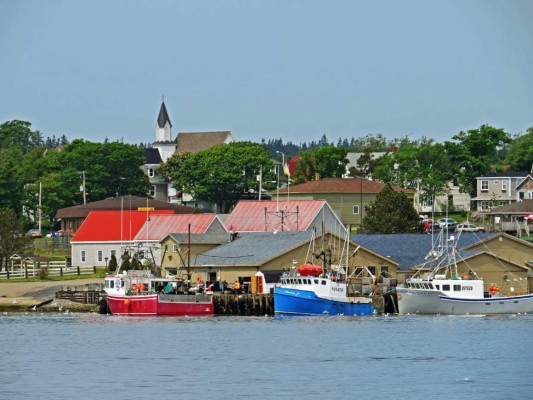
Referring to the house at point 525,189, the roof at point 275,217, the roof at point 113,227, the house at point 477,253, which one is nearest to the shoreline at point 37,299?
the roof at point 275,217

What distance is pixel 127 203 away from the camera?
6713 inches

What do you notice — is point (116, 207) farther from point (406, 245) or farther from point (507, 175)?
point (406, 245)

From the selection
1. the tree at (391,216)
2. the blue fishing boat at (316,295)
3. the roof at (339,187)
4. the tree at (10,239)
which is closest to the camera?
the blue fishing boat at (316,295)

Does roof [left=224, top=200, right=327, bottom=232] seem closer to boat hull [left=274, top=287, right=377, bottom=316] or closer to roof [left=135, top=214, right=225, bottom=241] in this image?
roof [left=135, top=214, right=225, bottom=241]

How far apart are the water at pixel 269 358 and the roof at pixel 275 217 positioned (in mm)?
31133

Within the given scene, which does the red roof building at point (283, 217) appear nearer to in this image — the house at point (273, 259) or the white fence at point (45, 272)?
the white fence at point (45, 272)

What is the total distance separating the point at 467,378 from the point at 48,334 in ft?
102

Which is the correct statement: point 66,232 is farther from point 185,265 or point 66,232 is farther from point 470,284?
point 470,284

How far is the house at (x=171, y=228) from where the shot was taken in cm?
13088

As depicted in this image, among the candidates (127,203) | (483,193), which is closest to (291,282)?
(127,203)

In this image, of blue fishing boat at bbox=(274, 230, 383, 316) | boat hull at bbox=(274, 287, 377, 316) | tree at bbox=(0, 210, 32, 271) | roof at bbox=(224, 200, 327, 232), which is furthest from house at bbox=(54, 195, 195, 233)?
boat hull at bbox=(274, 287, 377, 316)

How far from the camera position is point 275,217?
13512 centimetres

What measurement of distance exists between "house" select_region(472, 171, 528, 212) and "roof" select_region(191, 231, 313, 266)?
74.2 m

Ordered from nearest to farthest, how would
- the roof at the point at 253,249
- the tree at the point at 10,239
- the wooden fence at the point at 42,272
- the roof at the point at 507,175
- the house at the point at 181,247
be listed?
the roof at the point at 253,249 → the house at the point at 181,247 → the wooden fence at the point at 42,272 → the tree at the point at 10,239 → the roof at the point at 507,175
